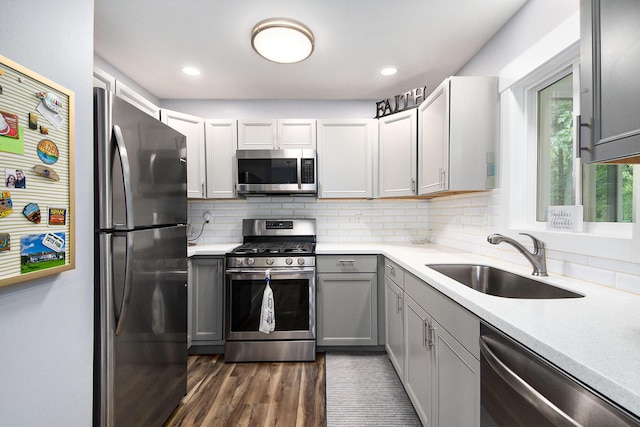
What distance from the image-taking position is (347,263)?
2465mm

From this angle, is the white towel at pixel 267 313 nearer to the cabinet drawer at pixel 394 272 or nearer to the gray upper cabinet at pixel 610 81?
the cabinet drawer at pixel 394 272

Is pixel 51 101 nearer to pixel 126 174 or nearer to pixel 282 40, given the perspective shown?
pixel 126 174

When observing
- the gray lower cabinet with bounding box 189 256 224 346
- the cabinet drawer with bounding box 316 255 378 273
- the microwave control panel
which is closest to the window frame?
the cabinet drawer with bounding box 316 255 378 273

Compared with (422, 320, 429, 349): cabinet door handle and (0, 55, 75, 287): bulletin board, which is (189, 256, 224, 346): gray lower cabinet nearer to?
(0, 55, 75, 287): bulletin board

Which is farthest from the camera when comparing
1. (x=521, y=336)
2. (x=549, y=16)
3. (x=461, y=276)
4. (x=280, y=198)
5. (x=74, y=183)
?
(x=280, y=198)

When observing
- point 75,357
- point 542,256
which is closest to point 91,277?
point 75,357

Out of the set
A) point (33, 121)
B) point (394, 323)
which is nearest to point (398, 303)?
point (394, 323)

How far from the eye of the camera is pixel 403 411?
1.76 meters

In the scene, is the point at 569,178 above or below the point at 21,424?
above

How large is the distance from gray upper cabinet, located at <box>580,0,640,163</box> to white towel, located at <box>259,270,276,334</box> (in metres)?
2.09

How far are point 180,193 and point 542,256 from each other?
2064 millimetres

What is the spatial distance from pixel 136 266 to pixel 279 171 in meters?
1.55

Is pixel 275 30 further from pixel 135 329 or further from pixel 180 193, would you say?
pixel 135 329

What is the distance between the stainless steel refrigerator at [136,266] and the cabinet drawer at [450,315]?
1.42 metres
